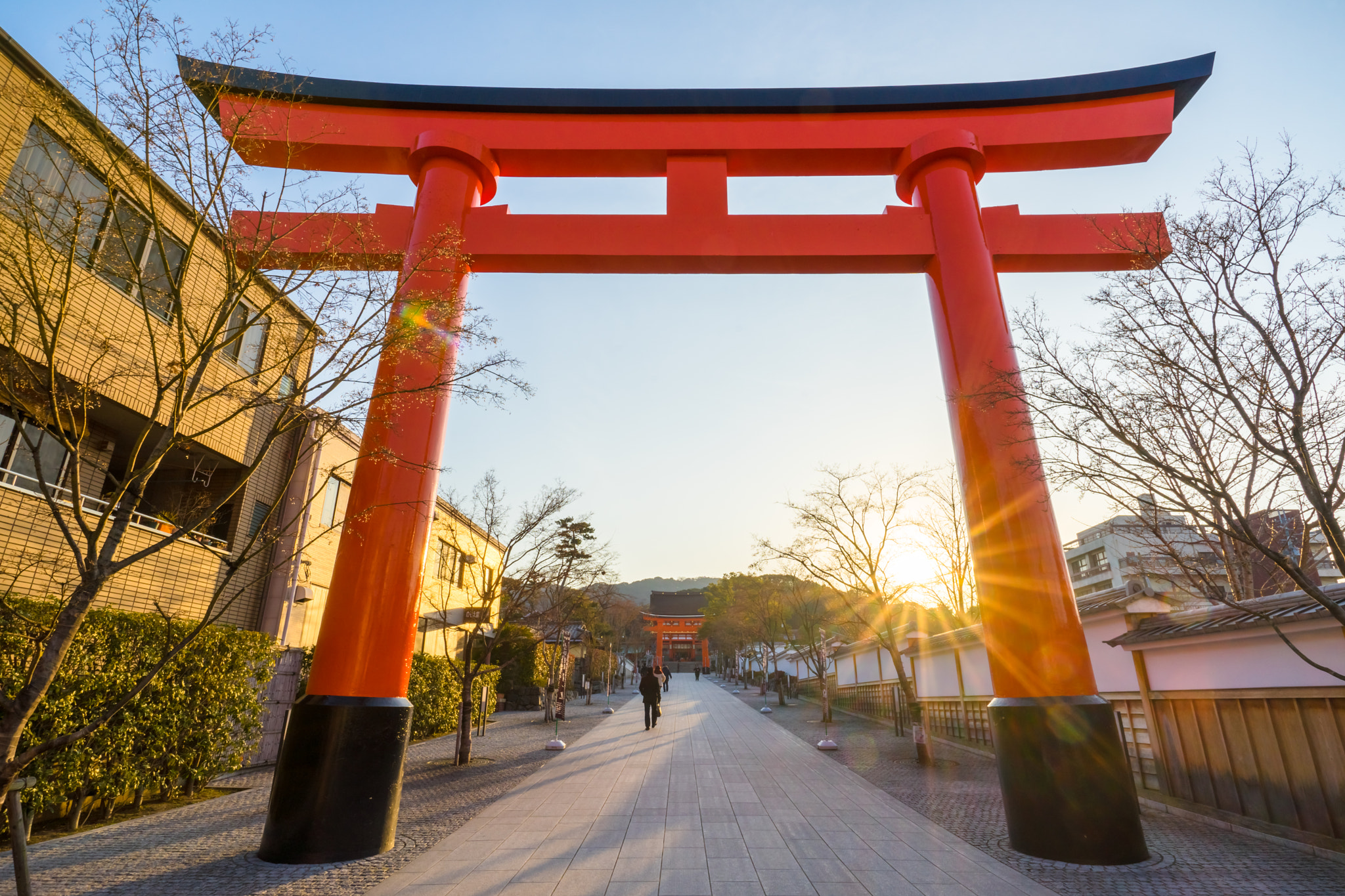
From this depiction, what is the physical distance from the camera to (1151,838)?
5887 millimetres

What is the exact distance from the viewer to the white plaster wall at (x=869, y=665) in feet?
66.3

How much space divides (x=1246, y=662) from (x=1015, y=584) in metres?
2.75

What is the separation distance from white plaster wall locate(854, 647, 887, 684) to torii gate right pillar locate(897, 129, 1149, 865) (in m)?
14.8

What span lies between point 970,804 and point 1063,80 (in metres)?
Result: 9.00

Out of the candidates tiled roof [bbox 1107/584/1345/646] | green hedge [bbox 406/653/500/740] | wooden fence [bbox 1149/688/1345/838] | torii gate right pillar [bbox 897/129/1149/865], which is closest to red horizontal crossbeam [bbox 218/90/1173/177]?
torii gate right pillar [bbox 897/129/1149/865]

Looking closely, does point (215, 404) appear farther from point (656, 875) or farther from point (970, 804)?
point (970, 804)

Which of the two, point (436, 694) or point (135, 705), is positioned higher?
point (135, 705)

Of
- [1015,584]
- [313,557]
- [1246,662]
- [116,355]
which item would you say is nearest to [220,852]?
[116,355]

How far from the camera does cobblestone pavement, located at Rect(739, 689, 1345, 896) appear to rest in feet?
15.0

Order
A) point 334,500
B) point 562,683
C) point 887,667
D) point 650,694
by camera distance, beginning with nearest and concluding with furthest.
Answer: point 334,500 → point 650,694 → point 562,683 → point 887,667

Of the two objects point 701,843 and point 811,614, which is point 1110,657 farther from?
point 811,614

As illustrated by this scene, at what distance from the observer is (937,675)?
15.5m

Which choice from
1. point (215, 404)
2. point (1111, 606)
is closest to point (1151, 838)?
point (1111, 606)

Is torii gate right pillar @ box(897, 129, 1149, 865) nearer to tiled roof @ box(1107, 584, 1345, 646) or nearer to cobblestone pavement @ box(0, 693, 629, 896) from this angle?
tiled roof @ box(1107, 584, 1345, 646)
